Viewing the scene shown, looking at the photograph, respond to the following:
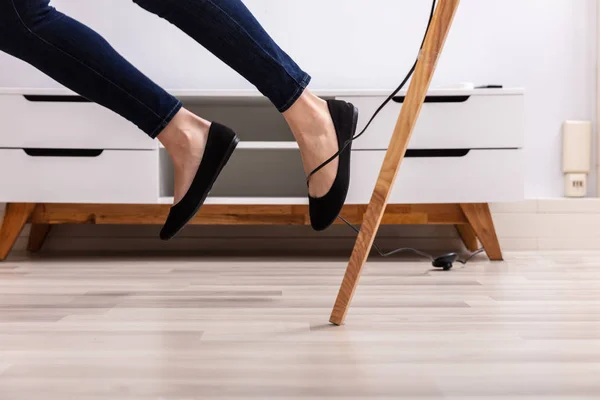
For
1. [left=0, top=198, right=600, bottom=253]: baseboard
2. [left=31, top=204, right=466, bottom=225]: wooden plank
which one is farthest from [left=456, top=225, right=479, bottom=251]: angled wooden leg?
[left=31, top=204, right=466, bottom=225]: wooden plank

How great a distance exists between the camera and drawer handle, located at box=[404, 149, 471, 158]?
2252 mm

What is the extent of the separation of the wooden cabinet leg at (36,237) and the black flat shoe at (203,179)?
1.66 meters

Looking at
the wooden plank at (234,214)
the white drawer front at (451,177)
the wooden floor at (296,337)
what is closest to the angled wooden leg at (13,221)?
the wooden plank at (234,214)

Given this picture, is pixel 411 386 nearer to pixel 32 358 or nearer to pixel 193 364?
pixel 193 364

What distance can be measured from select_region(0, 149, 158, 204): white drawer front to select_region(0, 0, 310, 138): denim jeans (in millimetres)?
1116

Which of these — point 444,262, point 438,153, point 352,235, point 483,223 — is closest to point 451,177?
point 438,153

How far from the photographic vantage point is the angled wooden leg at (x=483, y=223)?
229 centimetres

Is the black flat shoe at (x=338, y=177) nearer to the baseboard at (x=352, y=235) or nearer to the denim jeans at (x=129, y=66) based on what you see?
the denim jeans at (x=129, y=66)

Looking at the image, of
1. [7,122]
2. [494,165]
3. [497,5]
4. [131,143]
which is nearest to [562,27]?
[497,5]

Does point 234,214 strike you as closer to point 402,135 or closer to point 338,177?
point 338,177

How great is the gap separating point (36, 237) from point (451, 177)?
1.61 metres

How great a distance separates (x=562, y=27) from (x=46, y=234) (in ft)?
7.34

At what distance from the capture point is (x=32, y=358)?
90cm

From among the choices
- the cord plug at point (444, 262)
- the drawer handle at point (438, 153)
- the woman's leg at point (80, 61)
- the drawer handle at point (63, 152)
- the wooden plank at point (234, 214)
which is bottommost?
the cord plug at point (444, 262)
